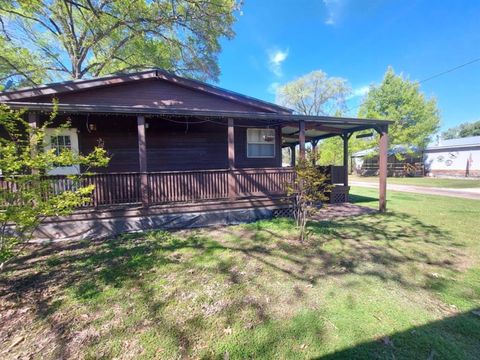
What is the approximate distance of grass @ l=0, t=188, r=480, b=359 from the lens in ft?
7.62

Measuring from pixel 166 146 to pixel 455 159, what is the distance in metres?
29.3

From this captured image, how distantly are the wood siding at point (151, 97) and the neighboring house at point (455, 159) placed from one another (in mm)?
25068

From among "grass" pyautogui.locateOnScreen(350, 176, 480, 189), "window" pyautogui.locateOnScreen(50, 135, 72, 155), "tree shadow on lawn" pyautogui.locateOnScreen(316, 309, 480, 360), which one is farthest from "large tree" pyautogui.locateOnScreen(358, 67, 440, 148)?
"window" pyautogui.locateOnScreen(50, 135, 72, 155)

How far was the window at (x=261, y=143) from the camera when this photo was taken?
9.29 metres

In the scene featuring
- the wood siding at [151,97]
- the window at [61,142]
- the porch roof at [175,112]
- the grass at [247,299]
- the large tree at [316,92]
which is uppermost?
the large tree at [316,92]

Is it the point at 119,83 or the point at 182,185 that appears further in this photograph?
the point at 119,83

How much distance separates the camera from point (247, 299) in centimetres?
310

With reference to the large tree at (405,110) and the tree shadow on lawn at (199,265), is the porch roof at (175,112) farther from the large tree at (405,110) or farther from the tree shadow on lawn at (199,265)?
the large tree at (405,110)

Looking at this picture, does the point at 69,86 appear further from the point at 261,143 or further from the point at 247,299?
the point at 247,299

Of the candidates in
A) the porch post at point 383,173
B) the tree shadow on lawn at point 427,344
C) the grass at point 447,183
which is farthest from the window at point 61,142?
the grass at point 447,183

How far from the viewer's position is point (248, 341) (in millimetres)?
2373

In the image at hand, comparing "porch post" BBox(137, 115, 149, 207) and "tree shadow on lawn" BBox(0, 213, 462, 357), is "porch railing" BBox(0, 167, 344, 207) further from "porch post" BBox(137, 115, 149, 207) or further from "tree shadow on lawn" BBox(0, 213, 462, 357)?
"tree shadow on lawn" BBox(0, 213, 462, 357)

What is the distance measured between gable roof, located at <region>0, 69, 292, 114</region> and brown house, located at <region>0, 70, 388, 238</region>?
29 millimetres

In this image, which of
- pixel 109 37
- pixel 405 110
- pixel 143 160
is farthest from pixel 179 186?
pixel 405 110
